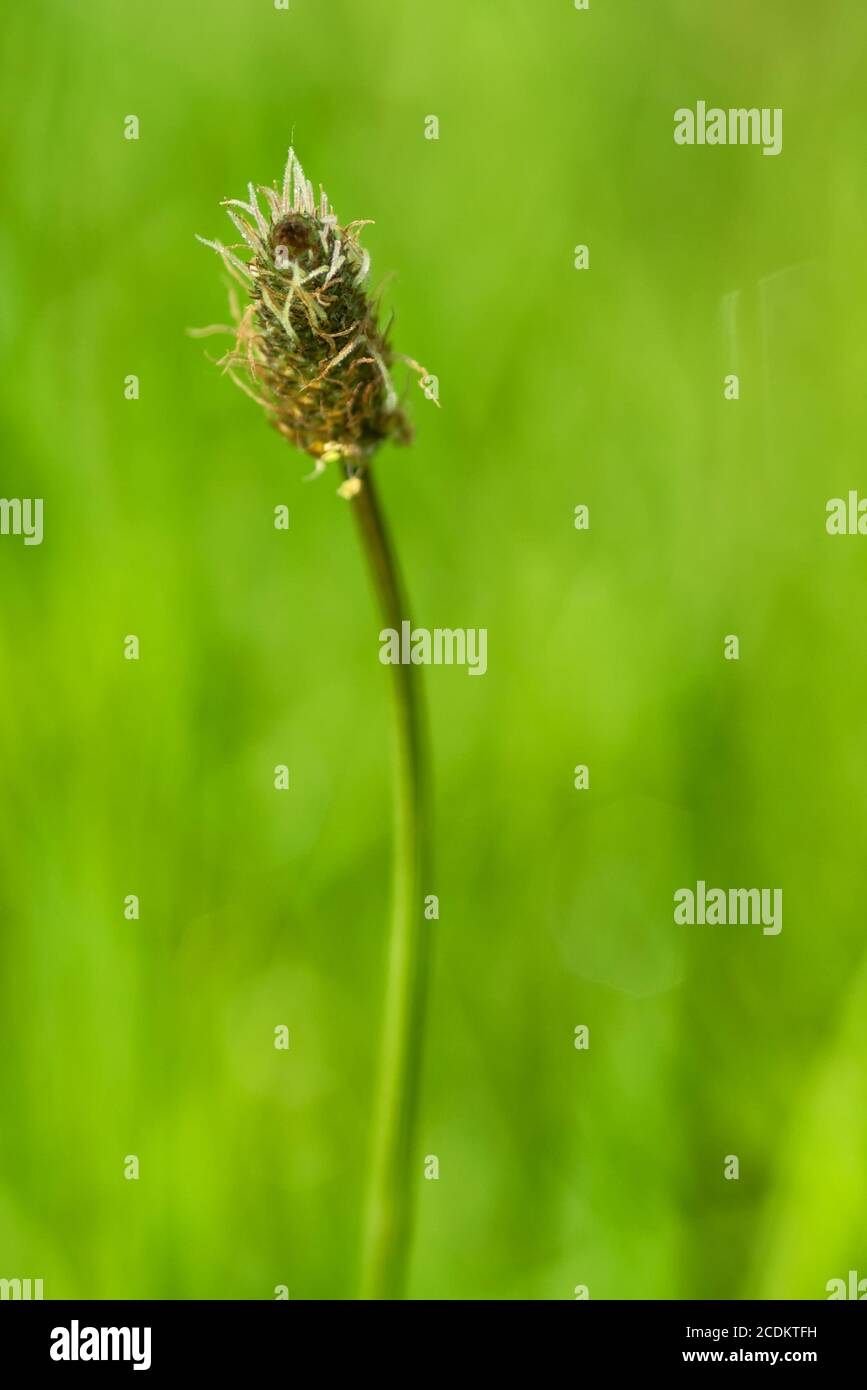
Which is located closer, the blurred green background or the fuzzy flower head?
the fuzzy flower head

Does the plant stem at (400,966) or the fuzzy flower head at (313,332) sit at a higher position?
the fuzzy flower head at (313,332)

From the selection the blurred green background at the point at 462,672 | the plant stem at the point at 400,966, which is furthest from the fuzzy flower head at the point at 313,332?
the blurred green background at the point at 462,672

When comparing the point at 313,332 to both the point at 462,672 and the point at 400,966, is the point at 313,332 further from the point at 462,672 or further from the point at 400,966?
the point at 462,672

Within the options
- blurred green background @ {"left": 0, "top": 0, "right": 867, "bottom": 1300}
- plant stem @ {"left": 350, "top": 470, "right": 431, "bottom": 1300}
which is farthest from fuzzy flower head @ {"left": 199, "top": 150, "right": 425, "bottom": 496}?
blurred green background @ {"left": 0, "top": 0, "right": 867, "bottom": 1300}

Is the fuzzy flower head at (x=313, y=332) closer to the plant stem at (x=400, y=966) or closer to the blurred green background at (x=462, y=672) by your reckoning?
the plant stem at (x=400, y=966)

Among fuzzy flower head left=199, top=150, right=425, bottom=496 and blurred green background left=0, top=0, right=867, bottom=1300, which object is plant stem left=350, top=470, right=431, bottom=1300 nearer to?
fuzzy flower head left=199, top=150, right=425, bottom=496

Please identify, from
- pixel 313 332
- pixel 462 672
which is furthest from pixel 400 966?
pixel 462 672

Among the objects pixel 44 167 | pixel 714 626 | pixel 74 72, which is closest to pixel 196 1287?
pixel 714 626
